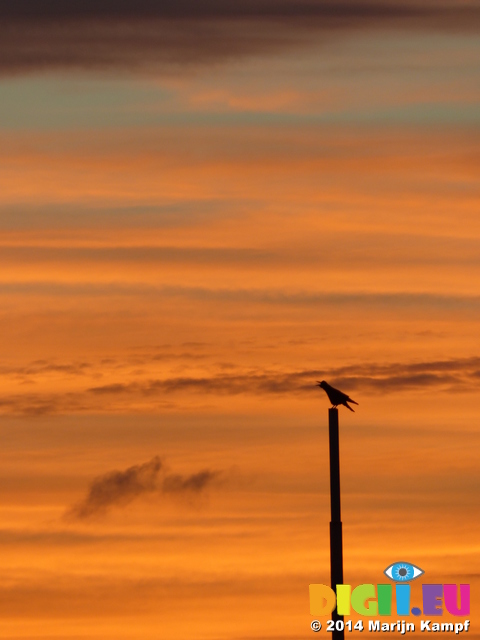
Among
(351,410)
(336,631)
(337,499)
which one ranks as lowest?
(336,631)

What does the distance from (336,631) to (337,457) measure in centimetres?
716

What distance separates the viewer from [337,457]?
63562 mm

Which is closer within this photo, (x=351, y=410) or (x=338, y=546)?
(x=338, y=546)

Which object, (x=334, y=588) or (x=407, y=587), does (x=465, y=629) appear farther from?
(x=334, y=588)

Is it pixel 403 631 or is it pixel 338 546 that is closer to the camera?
pixel 338 546

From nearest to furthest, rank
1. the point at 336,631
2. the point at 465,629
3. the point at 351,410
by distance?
1. the point at 336,631
2. the point at 351,410
3. the point at 465,629

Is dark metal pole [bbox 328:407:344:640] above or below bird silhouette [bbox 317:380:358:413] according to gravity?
below

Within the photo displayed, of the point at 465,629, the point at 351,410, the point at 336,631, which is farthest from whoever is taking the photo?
the point at 465,629

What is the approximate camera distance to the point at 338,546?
6312 cm

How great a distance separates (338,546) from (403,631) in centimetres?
1193

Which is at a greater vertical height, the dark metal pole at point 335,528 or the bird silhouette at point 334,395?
the bird silhouette at point 334,395

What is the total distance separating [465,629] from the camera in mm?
74312

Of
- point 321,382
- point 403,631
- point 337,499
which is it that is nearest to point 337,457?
point 337,499

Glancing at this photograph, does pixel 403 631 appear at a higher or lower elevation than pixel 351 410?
lower
